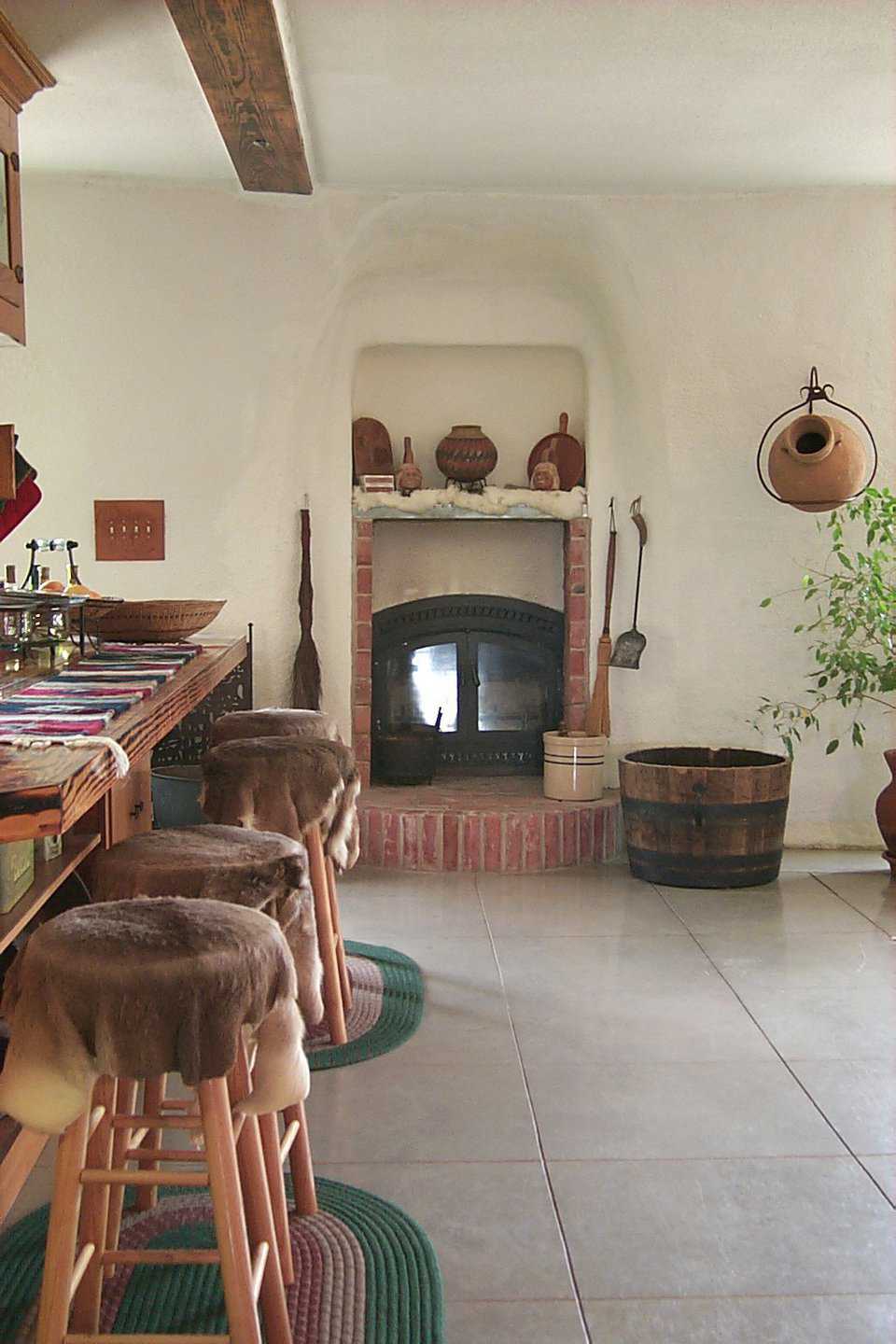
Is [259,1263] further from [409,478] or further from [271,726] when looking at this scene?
[409,478]

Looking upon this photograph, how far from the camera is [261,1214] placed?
1906 mm

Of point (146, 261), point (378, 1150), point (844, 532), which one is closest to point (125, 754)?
point (378, 1150)

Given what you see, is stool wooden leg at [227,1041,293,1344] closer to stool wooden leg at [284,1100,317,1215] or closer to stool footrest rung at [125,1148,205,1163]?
stool footrest rung at [125,1148,205,1163]

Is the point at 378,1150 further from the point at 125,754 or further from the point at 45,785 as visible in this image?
the point at 45,785

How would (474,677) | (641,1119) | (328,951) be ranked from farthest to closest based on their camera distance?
(474,677) → (328,951) → (641,1119)

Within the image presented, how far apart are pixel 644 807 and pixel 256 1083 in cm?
304

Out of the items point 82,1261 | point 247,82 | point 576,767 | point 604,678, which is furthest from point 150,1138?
point 604,678

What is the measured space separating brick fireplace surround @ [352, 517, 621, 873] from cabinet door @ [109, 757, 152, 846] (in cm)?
198

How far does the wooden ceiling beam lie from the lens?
10.4ft

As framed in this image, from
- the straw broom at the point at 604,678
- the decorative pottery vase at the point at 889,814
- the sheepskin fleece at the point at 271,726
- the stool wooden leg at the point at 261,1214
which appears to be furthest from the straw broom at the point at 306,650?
the stool wooden leg at the point at 261,1214

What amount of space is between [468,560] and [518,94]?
2114 millimetres

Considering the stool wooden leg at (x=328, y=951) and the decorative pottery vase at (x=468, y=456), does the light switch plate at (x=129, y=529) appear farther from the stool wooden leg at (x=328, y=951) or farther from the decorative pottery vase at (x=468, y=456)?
the stool wooden leg at (x=328, y=951)

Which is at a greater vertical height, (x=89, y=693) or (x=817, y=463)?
(x=817, y=463)

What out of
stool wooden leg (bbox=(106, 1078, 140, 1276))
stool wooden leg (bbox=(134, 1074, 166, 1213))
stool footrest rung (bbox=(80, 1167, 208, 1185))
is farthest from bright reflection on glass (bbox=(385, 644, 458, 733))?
stool footrest rung (bbox=(80, 1167, 208, 1185))
